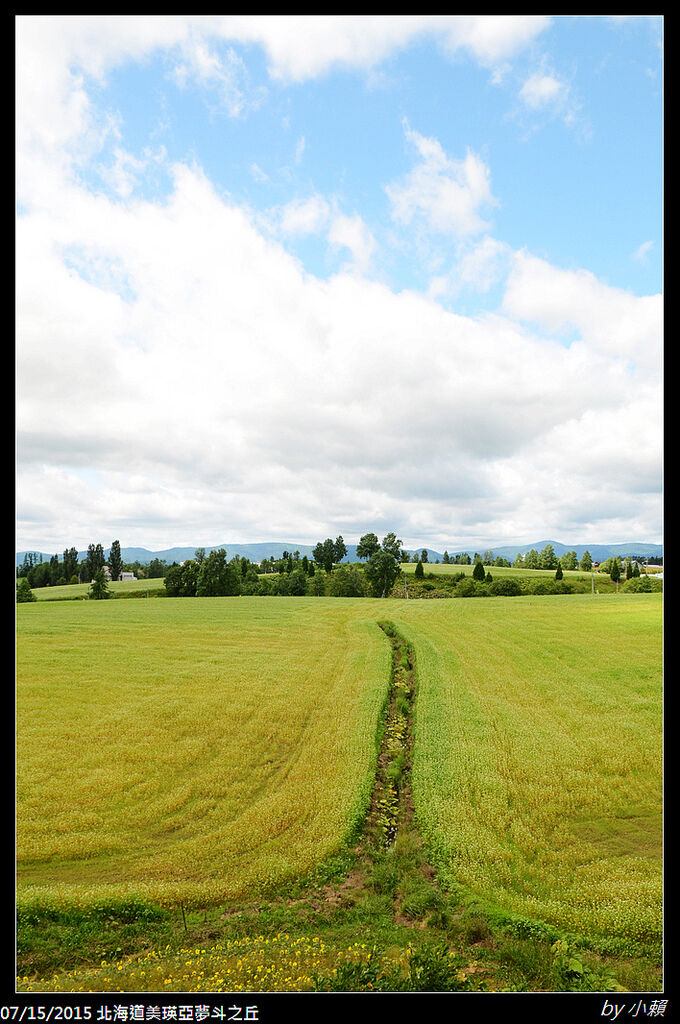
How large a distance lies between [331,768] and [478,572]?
22297 millimetres

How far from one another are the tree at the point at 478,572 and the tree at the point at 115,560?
21175mm

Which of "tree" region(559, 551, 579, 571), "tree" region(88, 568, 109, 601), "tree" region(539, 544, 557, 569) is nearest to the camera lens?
"tree" region(88, 568, 109, 601)

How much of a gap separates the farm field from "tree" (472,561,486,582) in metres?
12.1

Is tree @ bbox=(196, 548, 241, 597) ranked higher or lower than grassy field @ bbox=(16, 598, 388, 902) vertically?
higher

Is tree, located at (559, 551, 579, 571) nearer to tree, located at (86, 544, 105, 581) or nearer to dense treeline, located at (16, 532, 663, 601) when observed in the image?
dense treeline, located at (16, 532, 663, 601)

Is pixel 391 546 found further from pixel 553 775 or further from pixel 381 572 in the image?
pixel 553 775

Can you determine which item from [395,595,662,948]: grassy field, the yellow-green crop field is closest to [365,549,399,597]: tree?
the yellow-green crop field

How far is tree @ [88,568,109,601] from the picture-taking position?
14980 millimetres

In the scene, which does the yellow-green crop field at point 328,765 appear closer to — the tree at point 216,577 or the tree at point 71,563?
the tree at point 71,563

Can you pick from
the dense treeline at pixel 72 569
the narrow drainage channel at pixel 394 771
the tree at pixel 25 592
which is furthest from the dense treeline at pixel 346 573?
the narrow drainage channel at pixel 394 771

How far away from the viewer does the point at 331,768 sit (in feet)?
24.9

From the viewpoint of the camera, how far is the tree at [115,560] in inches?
461

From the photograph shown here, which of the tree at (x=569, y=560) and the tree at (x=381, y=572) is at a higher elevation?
the tree at (x=569, y=560)
